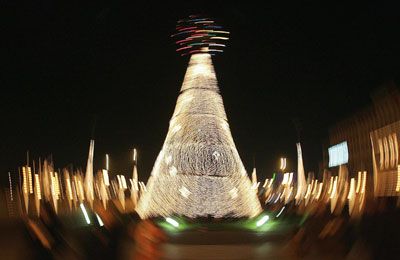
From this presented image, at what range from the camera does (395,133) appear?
42.4 ft

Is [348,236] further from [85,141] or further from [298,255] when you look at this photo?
[85,141]

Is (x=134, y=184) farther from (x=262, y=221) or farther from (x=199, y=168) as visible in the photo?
(x=262, y=221)

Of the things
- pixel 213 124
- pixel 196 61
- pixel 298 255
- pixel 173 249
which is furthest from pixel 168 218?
pixel 298 255

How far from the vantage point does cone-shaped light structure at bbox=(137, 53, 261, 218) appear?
18.0 metres

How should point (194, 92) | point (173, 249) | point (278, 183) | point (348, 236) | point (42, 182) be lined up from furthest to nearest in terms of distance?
point (278, 183), point (194, 92), point (42, 182), point (173, 249), point (348, 236)

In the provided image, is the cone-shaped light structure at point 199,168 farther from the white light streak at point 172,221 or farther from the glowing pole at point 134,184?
the glowing pole at point 134,184

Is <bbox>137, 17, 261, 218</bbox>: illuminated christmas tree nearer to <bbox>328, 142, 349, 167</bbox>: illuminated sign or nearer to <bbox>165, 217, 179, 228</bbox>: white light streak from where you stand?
<bbox>165, 217, 179, 228</bbox>: white light streak

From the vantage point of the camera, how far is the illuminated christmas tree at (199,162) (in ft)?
58.9

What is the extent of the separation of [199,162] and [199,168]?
0.64 ft

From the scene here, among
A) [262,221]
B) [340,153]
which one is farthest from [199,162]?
[340,153]

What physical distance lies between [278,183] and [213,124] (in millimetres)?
22316

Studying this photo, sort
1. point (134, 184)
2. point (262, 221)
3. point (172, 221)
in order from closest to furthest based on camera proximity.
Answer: point (172, 221) → point (262, 221) → point (134, 184)

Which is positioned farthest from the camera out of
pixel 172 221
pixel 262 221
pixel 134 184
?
pixel 134 184

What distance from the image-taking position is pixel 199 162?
18172 millimetres
